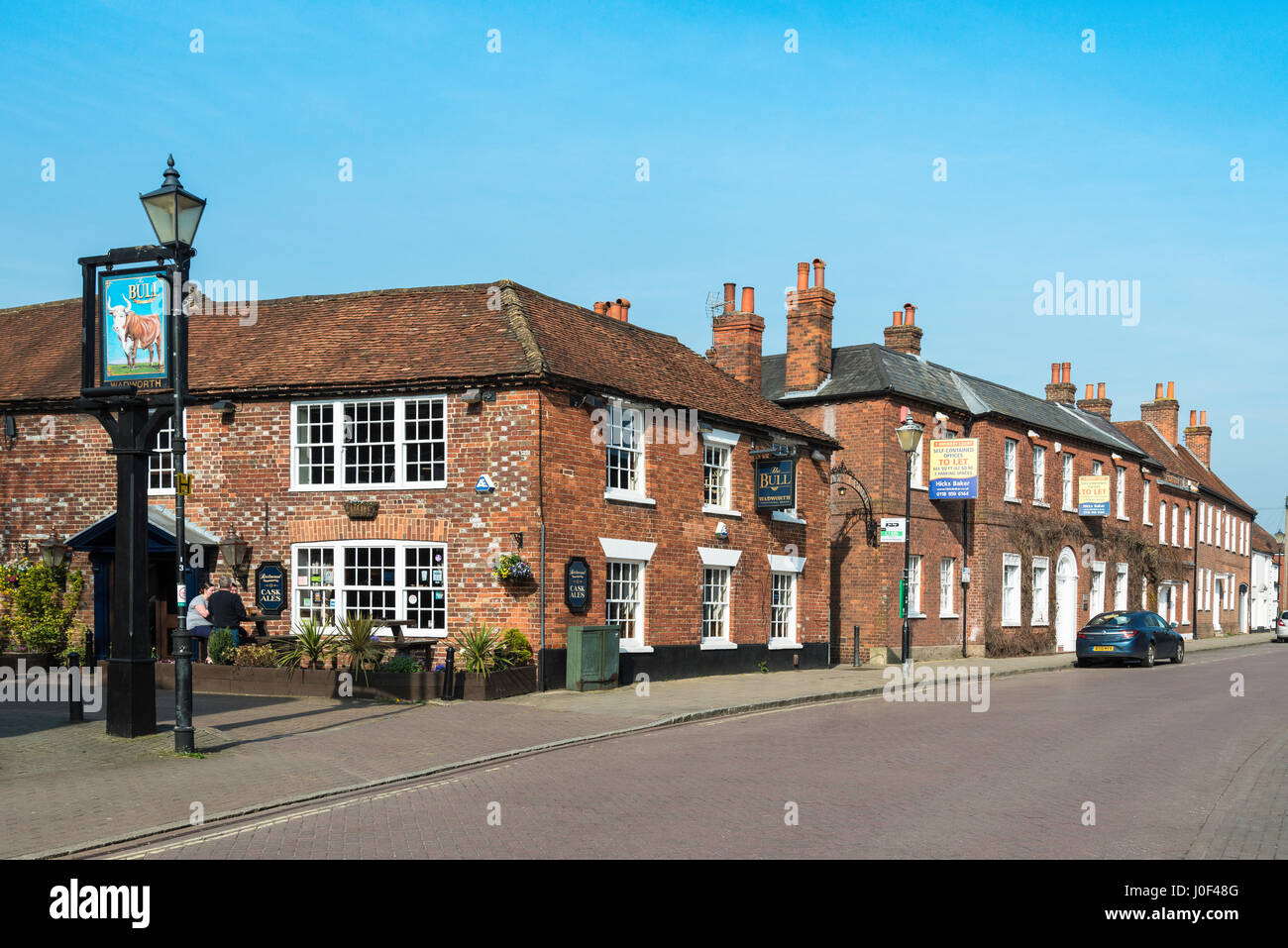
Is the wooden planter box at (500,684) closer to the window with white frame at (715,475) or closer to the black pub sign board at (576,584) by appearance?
the black pub sign board at (576,584)

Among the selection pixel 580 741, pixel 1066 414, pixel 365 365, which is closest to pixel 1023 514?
pixel 1066 414

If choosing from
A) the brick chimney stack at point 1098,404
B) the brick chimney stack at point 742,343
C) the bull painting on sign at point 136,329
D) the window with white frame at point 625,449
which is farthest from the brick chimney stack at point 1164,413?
the bull painting on sign at point 136,329

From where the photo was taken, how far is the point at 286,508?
22.4m

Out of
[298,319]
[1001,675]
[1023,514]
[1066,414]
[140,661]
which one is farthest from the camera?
[1066,414]

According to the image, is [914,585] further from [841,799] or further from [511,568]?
[841,799]

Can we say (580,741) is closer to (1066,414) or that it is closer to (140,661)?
(140,661)

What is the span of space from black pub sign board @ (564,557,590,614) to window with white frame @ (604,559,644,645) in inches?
35.7

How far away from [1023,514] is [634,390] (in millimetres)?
18504

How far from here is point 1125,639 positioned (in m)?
31.6

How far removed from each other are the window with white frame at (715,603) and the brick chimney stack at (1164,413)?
41602 millimetres

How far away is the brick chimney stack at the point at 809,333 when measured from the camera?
33.8m

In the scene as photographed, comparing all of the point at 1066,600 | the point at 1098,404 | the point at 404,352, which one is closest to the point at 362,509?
the point at 404,352

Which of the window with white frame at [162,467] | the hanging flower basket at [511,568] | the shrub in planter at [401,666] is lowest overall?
the shrub in planter at [401,666]

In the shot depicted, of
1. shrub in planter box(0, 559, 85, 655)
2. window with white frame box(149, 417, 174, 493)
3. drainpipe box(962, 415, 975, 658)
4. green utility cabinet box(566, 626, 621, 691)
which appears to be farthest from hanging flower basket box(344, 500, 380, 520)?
drainpipe box(962, 415, 975, 658)
